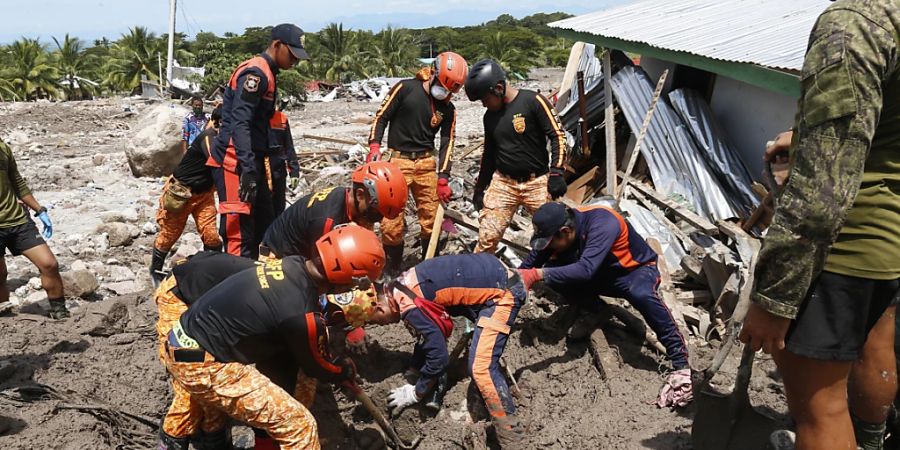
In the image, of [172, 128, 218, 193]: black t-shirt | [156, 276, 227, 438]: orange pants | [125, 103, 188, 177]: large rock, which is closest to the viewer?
[156, 276, 227, 438]: orange pants

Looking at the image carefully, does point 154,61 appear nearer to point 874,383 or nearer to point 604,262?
point 604,262

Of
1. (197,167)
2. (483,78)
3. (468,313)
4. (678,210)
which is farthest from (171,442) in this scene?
(678,210)

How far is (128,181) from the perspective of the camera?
1076 centimetres

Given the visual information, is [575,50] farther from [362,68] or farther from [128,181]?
[362,68]

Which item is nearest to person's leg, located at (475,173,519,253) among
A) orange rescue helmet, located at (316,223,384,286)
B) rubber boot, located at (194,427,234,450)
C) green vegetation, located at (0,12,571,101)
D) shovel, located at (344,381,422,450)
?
shovel, located at (344,381,422,450)

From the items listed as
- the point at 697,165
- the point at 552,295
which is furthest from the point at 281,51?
the point at 697,165

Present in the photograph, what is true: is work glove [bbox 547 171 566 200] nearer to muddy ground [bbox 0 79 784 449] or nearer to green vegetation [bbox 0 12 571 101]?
muddy ground [bbox 0 79 784 449]

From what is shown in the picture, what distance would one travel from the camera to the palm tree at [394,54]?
35.1 m

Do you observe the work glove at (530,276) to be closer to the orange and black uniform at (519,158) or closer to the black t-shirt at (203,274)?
the orange and black uniform at (519,158)

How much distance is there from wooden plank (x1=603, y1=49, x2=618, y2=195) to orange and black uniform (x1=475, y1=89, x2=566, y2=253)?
2.19 metres

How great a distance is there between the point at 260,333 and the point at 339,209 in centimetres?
131

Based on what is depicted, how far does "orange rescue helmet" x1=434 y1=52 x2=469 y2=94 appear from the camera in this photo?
6.01m

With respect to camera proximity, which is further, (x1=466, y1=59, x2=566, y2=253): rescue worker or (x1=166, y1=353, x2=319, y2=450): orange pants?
(x1=466, y1=59, x2=566, y2=253): rescue worker

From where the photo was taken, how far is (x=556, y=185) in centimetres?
581
